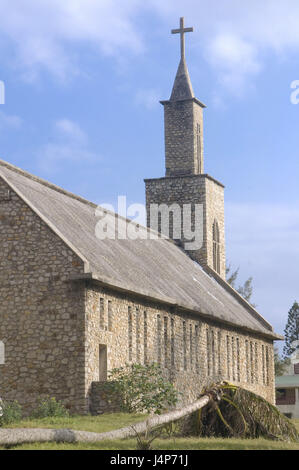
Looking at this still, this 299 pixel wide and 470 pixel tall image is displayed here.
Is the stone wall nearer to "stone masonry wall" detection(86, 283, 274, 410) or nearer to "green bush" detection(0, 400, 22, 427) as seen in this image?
"stone masonry wall" detection(86, 283, 274, 410)

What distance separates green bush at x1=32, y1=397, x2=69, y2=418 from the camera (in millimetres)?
25547

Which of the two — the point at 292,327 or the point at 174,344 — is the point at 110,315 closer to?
the point at 174,344

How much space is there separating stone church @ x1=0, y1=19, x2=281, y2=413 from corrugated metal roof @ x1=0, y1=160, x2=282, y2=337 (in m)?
0.06

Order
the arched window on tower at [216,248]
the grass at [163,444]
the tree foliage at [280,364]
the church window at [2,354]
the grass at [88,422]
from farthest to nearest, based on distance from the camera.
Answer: the tree foliage at [280,364]
the arched window on tower at [216,248]
the church window at [2,354]
the grass at [88,422]
the grass at [163,444]

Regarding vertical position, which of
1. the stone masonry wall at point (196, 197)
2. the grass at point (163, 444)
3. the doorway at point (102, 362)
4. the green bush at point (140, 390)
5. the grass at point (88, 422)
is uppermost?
the stone masonry wall at point (196, 197)

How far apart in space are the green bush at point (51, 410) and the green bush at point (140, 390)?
174 cm

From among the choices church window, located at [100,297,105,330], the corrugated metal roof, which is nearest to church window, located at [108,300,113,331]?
church window, located at [100,297,105,330]

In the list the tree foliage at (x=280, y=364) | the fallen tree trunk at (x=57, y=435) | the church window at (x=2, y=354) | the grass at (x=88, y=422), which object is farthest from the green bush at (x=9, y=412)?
the tree foliage at (x=280, y=364)

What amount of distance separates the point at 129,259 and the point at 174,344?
334 cm

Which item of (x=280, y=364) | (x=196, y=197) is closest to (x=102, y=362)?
(x=196, y=197)

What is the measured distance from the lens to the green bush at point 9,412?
23.0 m

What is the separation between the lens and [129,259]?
34531 mm

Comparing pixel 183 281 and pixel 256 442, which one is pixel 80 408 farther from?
pixel 183 281

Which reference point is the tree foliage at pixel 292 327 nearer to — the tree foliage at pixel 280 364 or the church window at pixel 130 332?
the tree foliage at pixel 280 364
